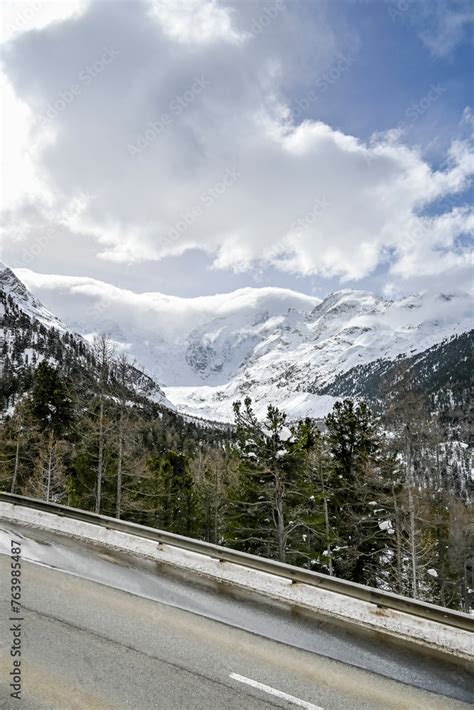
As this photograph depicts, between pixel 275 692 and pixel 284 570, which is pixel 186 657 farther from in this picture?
pixel 284 570

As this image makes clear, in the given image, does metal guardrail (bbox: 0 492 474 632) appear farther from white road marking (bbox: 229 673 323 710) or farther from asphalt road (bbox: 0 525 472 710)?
white road marking (bbox: 229 673 323 710)

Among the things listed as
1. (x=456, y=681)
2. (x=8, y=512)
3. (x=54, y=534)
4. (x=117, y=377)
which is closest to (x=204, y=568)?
(x=54, y=534)

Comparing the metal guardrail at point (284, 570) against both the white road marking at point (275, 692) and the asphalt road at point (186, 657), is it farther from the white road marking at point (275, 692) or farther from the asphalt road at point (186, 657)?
the white road marking at point (275, 692)

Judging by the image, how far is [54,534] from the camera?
1253 cm

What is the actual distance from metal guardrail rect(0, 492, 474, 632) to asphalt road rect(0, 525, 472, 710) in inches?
40.1

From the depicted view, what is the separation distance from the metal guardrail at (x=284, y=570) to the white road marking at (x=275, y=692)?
120 inches

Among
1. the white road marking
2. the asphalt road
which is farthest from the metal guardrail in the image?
the white road marking

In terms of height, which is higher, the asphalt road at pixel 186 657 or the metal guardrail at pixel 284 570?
the metal guardrail at pixel 284 570

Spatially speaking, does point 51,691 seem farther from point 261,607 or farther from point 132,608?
point 261,607

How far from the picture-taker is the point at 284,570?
10023 mm

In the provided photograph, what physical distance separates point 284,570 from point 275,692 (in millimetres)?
3589

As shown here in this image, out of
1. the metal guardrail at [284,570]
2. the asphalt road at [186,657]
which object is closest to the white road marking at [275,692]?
the asphalt road at [186,657]

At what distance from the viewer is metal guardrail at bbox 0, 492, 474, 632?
8352 mm

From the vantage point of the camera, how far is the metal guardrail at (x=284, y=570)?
8.35 metres
